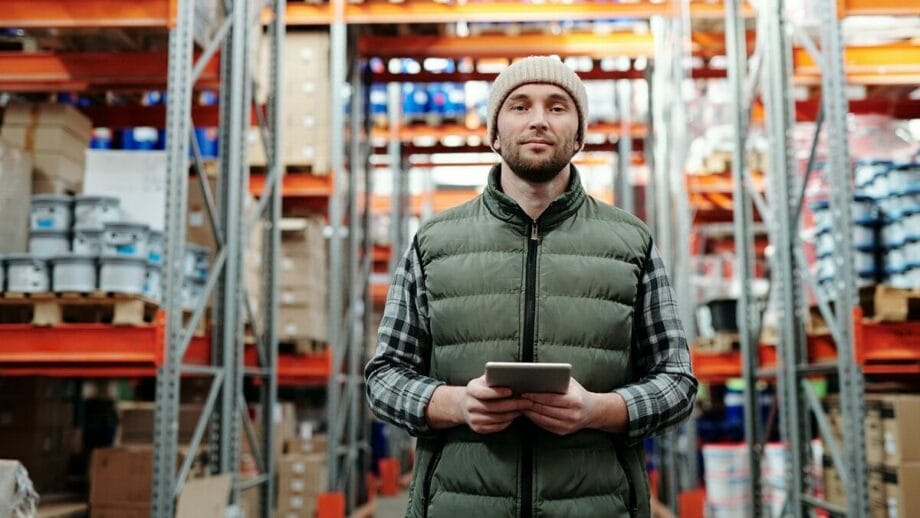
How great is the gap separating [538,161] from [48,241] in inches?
151

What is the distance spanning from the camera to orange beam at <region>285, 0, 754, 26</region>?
840 centimetres

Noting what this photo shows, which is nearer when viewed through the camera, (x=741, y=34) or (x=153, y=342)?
(x=153, y=342)

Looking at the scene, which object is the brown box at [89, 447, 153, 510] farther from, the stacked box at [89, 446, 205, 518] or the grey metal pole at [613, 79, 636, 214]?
the grey metal pole at [613, 79, 636, 214]

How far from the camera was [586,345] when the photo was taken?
2178 millimetres

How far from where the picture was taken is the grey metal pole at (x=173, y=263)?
15.1ft

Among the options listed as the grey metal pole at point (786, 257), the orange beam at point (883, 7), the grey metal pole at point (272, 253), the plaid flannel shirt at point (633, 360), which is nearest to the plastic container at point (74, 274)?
the grey metal pole at point (272, 253)

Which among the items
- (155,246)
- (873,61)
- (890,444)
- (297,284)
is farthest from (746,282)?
(155,246)

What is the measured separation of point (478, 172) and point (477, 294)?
58.2 ft

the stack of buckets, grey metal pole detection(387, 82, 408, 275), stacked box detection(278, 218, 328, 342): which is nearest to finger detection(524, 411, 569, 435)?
stacked box detection(278, 218, 328, 342)

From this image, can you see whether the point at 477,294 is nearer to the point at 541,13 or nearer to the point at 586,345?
the point at 586,345

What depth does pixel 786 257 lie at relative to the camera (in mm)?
5898

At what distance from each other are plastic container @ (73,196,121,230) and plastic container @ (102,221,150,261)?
0.14 meters

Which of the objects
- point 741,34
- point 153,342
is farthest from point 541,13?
point 153,342

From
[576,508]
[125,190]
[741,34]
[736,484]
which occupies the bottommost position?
[736,484]
